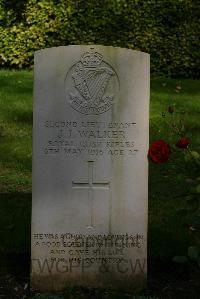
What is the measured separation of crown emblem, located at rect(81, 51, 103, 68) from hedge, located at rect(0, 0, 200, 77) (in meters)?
8.20

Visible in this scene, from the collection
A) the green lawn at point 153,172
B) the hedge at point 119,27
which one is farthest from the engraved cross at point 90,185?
the hedge at point 119,27

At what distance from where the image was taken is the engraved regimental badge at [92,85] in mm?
4531

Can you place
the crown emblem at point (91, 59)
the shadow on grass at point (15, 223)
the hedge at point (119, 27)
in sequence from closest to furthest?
the crown emblem at point (91, 59)
the shadow on grass at point (15, 223)
the hedge at point (119, 27)

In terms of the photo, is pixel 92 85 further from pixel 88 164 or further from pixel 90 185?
pixel 90 185

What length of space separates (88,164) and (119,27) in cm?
847

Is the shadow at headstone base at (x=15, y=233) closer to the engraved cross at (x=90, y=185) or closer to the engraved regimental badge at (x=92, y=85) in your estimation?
the engraved cross at (x=90, y=185)

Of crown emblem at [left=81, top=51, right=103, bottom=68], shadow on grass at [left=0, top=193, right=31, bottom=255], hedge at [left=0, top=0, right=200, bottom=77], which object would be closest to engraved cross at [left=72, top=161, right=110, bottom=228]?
crown emblem at [left=81, top=51, right=103, bottom=68]

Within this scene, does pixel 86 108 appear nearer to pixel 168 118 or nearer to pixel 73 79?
pixel 73 79

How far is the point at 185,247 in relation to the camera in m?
5.34

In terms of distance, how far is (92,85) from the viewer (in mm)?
4559

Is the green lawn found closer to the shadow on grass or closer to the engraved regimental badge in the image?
the shadow on grass

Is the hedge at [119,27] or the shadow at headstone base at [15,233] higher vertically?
the hedge at [119,27]

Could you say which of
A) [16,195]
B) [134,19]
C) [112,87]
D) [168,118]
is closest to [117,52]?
[112,87]

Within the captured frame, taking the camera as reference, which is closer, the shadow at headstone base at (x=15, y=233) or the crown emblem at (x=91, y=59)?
the crown emblem at (x=91, y=59)
